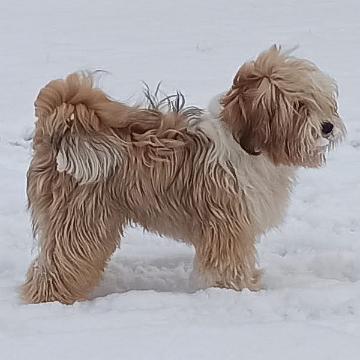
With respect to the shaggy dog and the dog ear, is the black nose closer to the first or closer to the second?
the shaggy dog

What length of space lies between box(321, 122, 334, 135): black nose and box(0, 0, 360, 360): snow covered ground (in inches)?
30.7

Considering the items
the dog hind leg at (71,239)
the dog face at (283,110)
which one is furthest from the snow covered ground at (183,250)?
the dog face at (283,110)

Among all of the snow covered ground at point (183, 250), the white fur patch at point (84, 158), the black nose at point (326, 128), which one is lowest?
the snow covered ground at point (183, 250)

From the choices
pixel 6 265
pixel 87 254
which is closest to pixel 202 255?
pixel 87 254

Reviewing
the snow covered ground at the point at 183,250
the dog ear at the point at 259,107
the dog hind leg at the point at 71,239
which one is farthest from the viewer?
the dog hind leg at the point at 71,239

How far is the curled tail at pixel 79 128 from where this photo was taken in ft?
12.1

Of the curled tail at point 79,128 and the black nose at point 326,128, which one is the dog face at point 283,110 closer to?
the black nose at point 326,128

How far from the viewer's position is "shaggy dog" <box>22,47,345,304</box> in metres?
Result: 3.71

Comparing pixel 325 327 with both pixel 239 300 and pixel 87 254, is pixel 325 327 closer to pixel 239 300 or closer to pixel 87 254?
pixel 239 300

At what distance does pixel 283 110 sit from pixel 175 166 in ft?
1.86

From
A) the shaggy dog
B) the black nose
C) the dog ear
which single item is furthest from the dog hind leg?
the black nose

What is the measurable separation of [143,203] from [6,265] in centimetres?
108

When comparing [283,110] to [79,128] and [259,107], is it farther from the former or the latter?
[79,128]

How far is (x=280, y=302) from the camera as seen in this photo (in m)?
3.86
